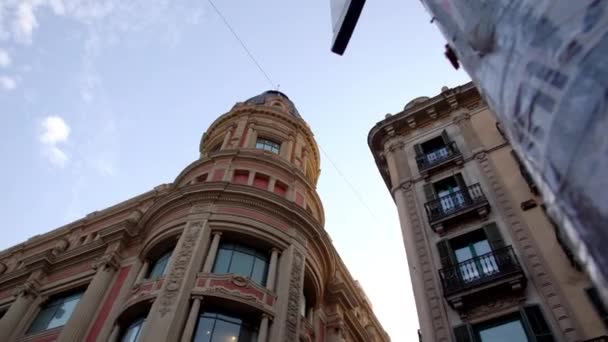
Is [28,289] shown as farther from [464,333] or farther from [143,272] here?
[464,333]

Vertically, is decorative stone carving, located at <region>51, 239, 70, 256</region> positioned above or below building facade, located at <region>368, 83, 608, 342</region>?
above

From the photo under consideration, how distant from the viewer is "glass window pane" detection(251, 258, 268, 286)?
18672mm

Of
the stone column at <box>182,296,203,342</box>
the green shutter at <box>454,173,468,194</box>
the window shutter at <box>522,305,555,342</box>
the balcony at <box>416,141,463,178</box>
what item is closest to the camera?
the window shutter at <box>522,305,555,342</box>

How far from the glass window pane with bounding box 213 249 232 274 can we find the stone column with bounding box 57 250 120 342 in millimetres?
7293

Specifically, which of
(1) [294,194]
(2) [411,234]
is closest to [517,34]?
(2) [411,234]

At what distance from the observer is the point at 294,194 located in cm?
2439

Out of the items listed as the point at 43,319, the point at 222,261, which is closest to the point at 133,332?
the point at 222,261

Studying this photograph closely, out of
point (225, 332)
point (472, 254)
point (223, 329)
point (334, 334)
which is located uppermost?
point (334, 334)

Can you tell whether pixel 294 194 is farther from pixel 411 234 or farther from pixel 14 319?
pixel 14 319

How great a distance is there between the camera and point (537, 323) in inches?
416

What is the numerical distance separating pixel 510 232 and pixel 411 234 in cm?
341

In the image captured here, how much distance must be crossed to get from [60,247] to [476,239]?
25.8 metres

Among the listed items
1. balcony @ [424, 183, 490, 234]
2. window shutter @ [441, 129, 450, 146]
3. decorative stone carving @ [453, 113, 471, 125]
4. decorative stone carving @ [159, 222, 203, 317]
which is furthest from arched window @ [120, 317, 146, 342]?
decorative stone carving @ [453, 113, 471, 125]

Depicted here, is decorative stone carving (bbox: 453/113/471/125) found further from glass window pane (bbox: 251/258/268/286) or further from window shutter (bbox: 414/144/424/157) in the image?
glass window pane (bbox: 251/258/268/286)
